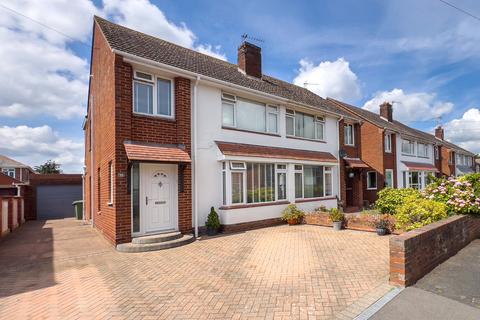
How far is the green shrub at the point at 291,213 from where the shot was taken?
12.0m

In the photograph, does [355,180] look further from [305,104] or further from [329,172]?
[305,104]

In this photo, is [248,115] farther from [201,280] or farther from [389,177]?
[389,177]

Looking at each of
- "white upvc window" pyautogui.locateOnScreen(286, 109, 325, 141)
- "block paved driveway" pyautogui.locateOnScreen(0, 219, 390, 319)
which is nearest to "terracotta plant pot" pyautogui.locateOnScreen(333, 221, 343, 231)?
"block paved driveway" pyautogui.locateOnScreen(0, 219, 390, 319)

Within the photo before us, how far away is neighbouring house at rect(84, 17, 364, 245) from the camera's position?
8.63 metres

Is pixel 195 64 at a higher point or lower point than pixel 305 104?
higher

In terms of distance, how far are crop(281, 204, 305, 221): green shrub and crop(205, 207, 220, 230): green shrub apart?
332cm

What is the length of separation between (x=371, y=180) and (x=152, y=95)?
17412 millimetres

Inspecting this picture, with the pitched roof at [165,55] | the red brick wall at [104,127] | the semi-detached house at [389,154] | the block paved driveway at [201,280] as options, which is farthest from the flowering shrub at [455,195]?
the semi-detached house at [389,154]

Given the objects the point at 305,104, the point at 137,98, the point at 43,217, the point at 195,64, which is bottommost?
the point at 43,217

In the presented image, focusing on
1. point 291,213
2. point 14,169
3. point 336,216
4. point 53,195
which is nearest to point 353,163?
point 291,213

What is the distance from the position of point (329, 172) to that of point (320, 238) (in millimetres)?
7020

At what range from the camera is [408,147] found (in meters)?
24.9

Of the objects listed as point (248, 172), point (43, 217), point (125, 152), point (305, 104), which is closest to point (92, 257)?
point (125, 152)

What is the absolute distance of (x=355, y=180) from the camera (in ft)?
61.0
